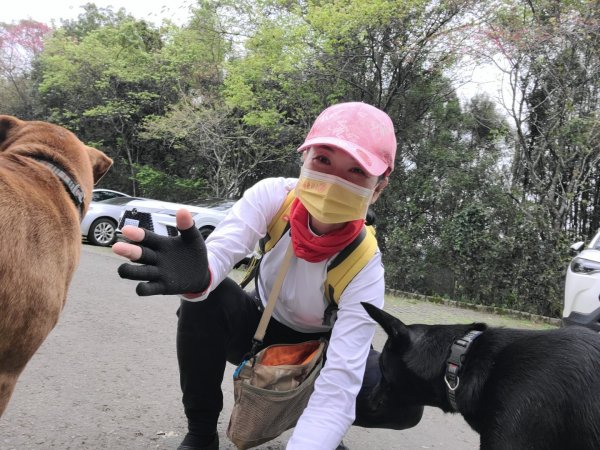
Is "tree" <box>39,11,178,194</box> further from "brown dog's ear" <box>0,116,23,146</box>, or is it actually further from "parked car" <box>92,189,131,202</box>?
"brown dog's ear" <box>0,116,23,146</box>

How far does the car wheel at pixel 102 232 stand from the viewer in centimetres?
1117

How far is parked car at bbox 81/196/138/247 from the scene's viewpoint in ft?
36.3

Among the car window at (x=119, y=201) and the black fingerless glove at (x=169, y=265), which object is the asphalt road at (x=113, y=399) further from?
the car window at (x=119, y=201)

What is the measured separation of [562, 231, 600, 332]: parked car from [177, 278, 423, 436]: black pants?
3234 mm

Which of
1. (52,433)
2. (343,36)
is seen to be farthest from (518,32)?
(52,433)

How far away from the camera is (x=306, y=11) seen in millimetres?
11703

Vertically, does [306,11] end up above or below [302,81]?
above

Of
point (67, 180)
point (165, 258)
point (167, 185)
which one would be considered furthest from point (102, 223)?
point (165, 258)

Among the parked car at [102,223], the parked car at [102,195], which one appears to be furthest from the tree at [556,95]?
the parked car at [102,195]

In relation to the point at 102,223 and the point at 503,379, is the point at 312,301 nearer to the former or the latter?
the point at 503,379

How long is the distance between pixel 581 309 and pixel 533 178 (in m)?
5.41

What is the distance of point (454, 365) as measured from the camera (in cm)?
202

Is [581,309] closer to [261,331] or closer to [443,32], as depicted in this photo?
[261,331]

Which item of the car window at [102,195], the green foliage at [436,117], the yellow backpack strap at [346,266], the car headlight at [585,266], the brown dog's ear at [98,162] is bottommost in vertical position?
the car window at [102,195]
